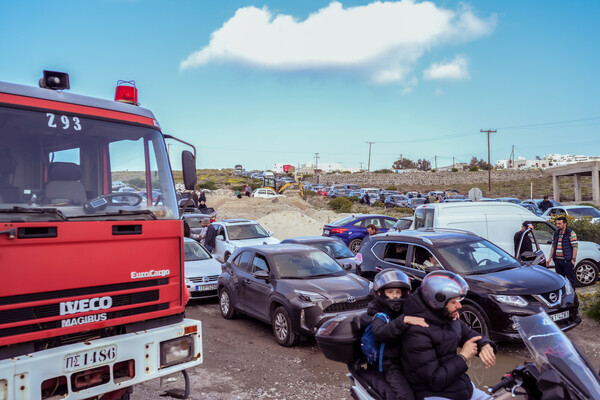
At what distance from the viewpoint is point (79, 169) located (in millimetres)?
4469

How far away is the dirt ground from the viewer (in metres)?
5.80

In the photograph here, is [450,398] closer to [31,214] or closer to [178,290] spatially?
[178,290]

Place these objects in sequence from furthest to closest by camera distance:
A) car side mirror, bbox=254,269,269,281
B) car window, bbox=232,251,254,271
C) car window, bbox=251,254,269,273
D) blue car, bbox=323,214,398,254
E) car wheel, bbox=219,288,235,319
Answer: blue car, bbox=323,214,398,254
car wheel, bbox=219,288,235,319
car window, bbox=232,251,254,271
car window, bbox=251,254,269,273
car side mirror, bbox=254,269,269,281

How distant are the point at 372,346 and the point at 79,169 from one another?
9.65 ft

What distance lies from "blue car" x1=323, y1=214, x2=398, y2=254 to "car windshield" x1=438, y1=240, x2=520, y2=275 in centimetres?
985

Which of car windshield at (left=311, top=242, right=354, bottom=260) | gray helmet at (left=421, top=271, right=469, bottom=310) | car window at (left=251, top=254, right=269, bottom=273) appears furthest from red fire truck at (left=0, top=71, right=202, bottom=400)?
car windshield at (left=311, top=242, right=354, bottom=260)

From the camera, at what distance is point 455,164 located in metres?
153

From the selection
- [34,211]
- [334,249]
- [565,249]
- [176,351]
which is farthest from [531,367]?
[334,249]

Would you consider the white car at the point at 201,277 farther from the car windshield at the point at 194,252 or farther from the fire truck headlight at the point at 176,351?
the fire truck headlight at the point at 176,351

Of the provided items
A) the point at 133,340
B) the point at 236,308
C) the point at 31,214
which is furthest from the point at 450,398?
the point at 236,308

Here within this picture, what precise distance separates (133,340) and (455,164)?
15718cm

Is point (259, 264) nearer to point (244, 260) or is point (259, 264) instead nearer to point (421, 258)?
point (244, 260)

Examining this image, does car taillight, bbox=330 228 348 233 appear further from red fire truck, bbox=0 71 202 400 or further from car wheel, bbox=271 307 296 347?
red fire truck, bbox=0 71 202 400

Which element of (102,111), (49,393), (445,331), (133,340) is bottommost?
(49,393)
